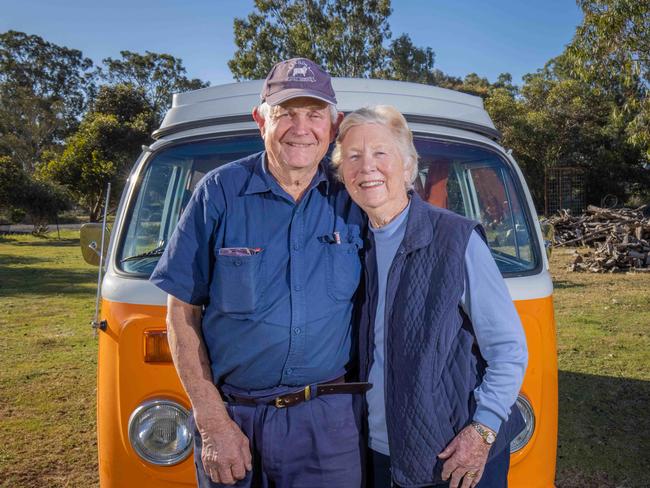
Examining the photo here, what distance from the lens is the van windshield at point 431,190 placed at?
2887mm

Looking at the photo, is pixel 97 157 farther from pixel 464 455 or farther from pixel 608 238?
pixel 464 455

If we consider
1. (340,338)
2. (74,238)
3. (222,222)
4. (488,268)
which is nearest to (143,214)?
(222,222)

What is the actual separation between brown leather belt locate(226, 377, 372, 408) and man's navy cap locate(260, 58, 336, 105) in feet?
3.23

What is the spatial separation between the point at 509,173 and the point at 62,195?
91.2 ft

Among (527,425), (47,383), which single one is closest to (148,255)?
(527,425)

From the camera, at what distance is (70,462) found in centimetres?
420

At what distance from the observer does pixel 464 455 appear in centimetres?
177

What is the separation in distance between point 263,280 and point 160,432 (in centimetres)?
96

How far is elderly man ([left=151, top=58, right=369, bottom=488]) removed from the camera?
6.37 feet

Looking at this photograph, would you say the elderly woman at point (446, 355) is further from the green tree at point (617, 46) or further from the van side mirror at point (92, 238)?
the green tree at point (617, 46)

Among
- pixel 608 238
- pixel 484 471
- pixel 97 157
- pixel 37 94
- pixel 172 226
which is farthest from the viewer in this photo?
pixel 37 94

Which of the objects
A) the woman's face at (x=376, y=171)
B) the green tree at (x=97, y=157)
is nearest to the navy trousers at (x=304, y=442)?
the woman's face at (x=376, y=171)

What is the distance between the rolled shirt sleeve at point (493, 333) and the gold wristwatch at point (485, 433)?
0.04ft

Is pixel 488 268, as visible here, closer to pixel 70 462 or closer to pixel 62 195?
pixel 70 462
